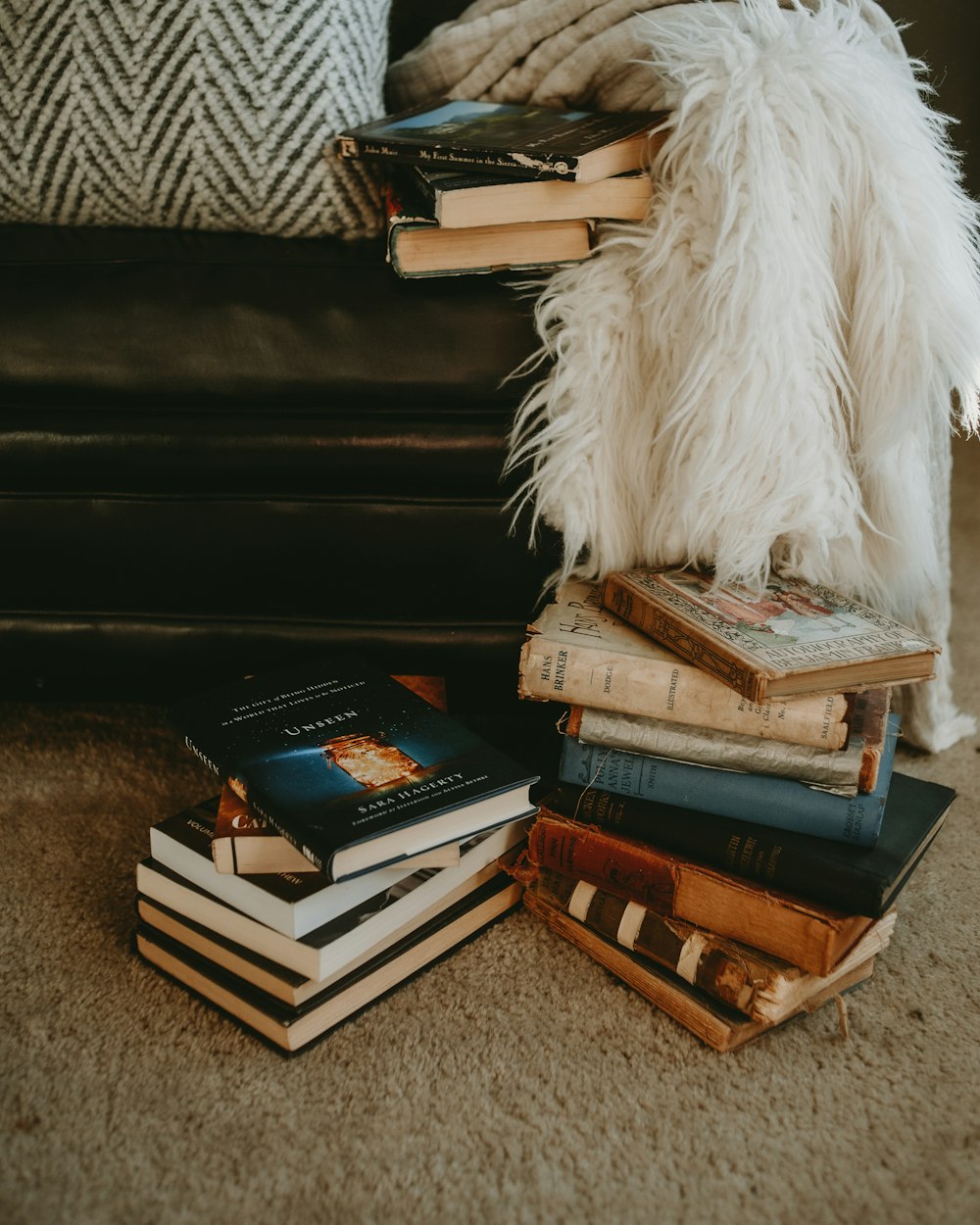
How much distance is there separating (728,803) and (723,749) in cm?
4

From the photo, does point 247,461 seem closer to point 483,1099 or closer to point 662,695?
point 662,695

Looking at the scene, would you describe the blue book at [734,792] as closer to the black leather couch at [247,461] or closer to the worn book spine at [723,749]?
the worn book spine at [723,749]

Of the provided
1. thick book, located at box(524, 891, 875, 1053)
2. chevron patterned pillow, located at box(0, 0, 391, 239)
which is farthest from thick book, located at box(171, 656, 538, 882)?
chevron patterned pillow, located at box(0, 0, 391, 239)

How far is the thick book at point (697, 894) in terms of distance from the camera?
0.65 m

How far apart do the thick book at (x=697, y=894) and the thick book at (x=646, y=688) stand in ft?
0.33

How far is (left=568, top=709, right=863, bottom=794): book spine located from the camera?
2.28 ft

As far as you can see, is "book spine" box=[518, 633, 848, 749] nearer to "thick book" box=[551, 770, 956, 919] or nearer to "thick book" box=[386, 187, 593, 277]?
"thick book" box=[551, 770, 956, 919]

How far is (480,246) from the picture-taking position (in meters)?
0.84

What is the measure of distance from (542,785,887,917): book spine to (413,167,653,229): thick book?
1.56 feet

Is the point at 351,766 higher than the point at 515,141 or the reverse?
the reverse

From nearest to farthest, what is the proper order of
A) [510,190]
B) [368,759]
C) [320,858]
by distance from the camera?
[320,858], [368,759], [510,190]

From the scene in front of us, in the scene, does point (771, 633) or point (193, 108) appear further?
point (193, 108)

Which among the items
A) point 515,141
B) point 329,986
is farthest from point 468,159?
point 329,986

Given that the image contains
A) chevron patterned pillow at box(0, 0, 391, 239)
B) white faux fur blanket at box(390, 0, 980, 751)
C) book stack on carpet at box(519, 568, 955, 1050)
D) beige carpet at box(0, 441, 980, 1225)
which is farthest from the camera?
chevron patterned pillow at box(0, 0, 391, 239)
